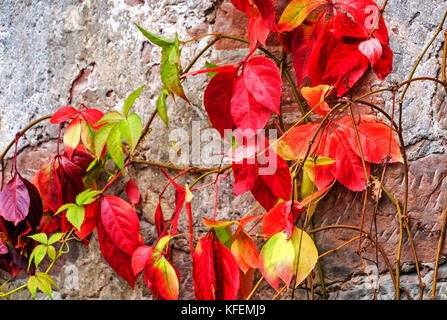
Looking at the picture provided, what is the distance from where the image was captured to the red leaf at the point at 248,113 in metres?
0.77

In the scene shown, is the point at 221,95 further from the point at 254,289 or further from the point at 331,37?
the point at 254,289

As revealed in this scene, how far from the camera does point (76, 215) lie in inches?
35.6

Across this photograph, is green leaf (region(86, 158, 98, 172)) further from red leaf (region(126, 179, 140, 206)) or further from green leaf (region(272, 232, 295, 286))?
green leaf (region(272, 232, 295, 286))

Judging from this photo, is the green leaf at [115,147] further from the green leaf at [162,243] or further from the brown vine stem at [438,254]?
the brown vine stem at [438,254]

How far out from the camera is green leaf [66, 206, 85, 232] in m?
0.89

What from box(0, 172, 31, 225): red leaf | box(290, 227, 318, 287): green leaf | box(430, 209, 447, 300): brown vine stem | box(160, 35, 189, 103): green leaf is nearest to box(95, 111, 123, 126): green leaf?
box(160, 35, 189, 103): green leaf

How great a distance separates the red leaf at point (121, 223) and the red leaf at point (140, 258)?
0.03m

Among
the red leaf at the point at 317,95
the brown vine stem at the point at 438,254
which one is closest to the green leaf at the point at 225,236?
the red leaf at the point at 317,95

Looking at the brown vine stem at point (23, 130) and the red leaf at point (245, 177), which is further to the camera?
the brown vine stem at point (23, 130)

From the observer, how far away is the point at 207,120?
0.96 meters

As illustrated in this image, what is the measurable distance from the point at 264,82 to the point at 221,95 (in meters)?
0.09

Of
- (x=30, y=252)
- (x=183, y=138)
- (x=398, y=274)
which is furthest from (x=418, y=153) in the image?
(x=30, y=252)

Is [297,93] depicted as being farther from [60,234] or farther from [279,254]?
[60,234]

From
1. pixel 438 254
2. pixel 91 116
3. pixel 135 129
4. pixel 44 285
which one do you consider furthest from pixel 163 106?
pixel 438 254
